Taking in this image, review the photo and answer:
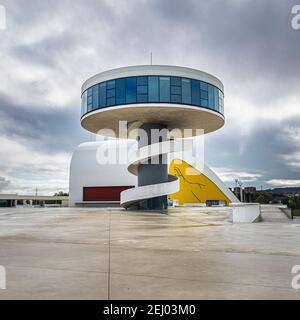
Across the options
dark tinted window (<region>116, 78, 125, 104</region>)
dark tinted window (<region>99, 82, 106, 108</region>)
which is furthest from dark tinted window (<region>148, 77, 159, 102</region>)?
dark tinted window (<region>99, 82, 106, 108</region>)

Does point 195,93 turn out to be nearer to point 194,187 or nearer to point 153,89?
point 153,89

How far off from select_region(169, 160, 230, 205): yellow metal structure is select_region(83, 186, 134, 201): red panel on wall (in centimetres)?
1079

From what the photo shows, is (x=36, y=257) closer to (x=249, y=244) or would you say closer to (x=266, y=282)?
(x=266, y=282)

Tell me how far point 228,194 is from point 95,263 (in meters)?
61.1

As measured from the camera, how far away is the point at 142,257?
7.60 metres

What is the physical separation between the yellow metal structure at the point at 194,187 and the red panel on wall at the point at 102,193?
1079cm

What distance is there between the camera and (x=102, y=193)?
6700 centimetres

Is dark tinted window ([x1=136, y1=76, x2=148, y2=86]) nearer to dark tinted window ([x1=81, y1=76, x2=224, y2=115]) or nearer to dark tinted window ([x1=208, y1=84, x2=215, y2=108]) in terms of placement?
dark tinted window ([x1=81, y1=76, x2=224, y2=115])

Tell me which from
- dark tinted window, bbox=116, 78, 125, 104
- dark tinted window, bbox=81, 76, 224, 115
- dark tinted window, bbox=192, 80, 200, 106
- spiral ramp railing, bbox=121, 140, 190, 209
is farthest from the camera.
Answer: dark tinted window, bbox=192, 80, 200, 106

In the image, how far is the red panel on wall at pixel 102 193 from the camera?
217 ft

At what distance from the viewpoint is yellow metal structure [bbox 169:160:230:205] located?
65250 millimetres

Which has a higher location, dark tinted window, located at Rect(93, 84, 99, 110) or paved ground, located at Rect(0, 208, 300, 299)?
dark tinted window, located at Rect(93, 84, 99, 110)

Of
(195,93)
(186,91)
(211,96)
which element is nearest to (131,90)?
(186,91)

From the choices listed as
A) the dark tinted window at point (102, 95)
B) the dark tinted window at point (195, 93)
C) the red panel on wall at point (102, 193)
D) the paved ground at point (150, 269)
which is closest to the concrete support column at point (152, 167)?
the dark tinted window at point (102, 95)
